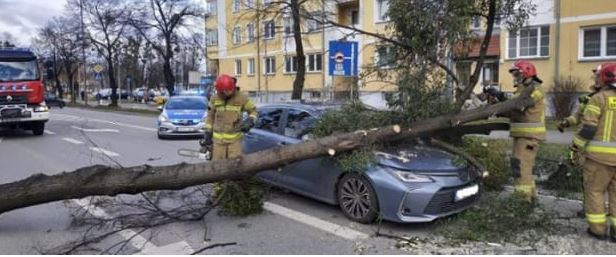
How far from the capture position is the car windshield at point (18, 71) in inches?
653

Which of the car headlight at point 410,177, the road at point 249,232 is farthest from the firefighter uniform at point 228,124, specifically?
the car headlight at point 410,177

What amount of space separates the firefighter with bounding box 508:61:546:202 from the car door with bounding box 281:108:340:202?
85.7 inches

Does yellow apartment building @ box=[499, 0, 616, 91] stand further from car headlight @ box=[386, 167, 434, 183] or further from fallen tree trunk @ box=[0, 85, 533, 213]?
car headlight @ box=[386, 167, 434, 183]

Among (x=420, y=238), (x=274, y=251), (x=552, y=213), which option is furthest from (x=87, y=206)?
(x=552, y=213)

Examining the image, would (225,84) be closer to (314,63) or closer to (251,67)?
(314,63)

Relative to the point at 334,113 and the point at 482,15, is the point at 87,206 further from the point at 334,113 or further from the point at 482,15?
the point at 482,15

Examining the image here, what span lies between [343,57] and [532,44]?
14.6m

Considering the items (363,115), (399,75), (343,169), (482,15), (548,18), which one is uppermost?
(548,18)

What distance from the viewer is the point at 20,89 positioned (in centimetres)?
1673

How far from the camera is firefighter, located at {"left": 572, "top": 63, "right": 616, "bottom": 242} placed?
5293 mm

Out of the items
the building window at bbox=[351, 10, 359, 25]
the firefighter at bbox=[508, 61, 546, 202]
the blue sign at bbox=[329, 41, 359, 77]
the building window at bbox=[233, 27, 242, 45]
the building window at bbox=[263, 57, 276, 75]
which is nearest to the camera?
the firefighter at bbox=[508, 61, 546, 202]

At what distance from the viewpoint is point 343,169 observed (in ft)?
19.9

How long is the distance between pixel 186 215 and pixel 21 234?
173 cm

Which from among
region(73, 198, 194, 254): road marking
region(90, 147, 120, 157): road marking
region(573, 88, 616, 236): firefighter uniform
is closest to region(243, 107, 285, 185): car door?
region(73, 198, 194, 254): road marking
